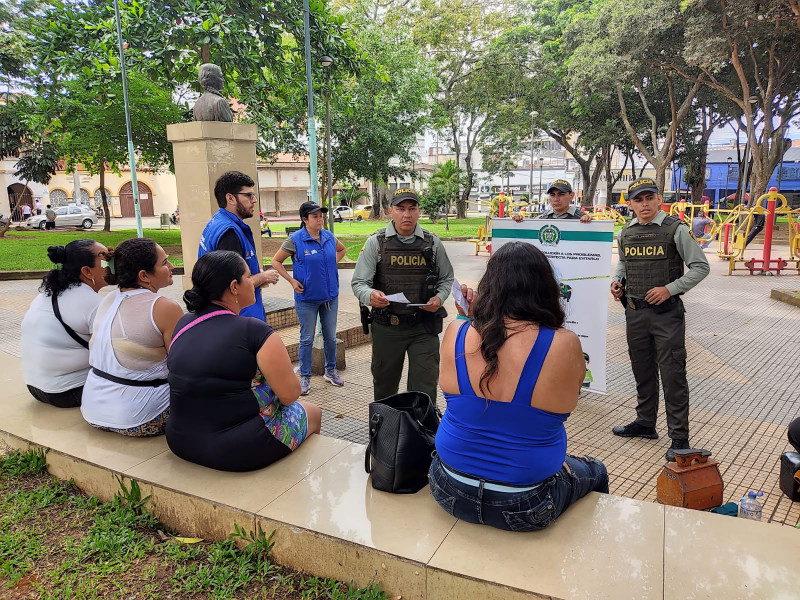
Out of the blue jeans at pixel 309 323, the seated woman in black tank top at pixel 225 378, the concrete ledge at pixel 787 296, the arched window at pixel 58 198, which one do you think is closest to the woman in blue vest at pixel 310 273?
the blue jeans at pixel 309 323

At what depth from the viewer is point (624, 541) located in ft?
7.03

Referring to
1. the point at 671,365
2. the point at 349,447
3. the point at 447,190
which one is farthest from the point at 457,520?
the point at 447,190

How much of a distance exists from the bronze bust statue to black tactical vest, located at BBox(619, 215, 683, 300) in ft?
14.4

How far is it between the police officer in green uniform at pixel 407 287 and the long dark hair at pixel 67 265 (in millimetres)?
1740

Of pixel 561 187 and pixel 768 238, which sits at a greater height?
pixel 561 187

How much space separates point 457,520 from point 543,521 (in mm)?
360

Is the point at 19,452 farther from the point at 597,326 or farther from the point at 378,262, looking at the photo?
the point at 597,326

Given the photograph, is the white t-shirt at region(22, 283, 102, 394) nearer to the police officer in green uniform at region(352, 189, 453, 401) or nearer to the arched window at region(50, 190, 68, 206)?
the police officer in green uniform at region(352, 189, 453, 401)

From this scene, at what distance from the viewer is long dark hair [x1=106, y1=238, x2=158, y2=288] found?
10.0 feet

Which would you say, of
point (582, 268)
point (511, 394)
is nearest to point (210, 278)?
point (511, 394)

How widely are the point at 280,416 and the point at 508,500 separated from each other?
1282 mm

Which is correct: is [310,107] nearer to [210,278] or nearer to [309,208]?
[309,208]

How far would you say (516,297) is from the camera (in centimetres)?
208

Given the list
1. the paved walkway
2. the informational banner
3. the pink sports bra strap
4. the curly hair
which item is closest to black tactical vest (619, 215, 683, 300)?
the informational banner
